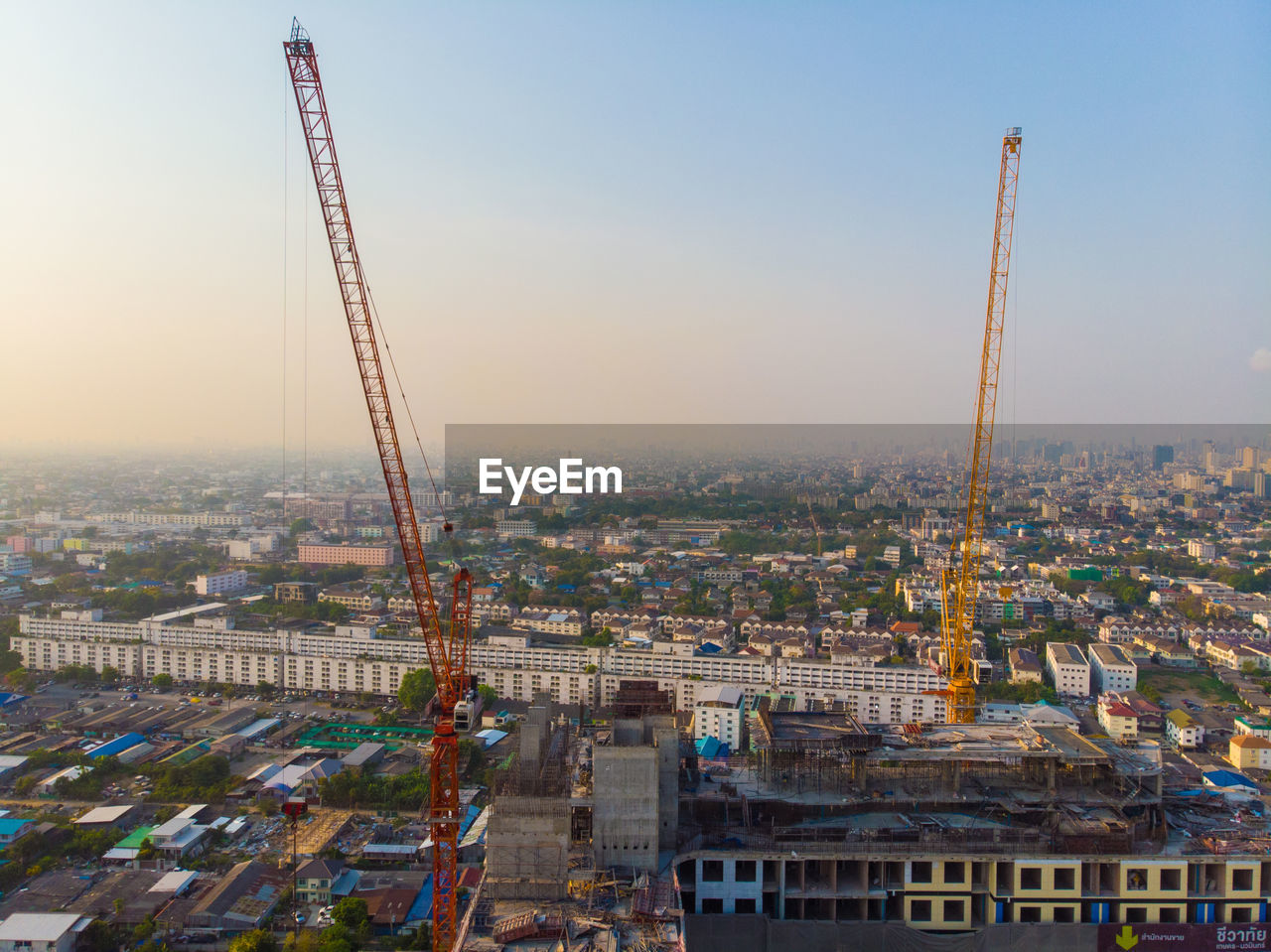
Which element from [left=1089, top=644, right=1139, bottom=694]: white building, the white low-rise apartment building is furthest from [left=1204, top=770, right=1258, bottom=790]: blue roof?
[left=1089, top=644, right=1139, bottom=694]: white building

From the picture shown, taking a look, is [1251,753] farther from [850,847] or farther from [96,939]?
[96,939]

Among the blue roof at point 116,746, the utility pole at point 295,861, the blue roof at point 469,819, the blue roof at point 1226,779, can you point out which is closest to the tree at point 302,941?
the utility pole at point 295,861

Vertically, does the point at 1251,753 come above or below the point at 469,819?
above

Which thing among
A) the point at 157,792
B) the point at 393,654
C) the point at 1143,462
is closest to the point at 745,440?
the point at 1143,462

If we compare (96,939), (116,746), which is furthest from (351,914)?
(116,746)

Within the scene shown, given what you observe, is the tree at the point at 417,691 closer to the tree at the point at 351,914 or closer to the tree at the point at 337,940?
the tree at the point at 351,914

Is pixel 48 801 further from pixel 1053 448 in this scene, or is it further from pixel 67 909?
pixel 1053 448

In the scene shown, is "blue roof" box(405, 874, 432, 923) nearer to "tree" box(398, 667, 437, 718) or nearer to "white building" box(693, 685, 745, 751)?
"white building" box(693, 685, 745, 751)
